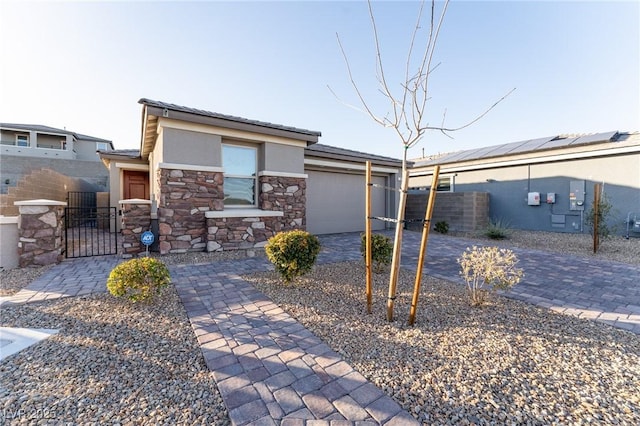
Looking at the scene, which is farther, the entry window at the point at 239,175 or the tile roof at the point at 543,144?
the tile roof at the point at 543,144

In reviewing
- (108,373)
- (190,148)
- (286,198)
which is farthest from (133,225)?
(108,373)

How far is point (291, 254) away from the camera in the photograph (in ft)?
13.6

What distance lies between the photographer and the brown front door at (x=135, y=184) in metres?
10.8

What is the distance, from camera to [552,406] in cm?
185

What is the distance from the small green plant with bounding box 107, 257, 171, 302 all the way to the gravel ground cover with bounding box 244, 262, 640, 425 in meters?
1.60

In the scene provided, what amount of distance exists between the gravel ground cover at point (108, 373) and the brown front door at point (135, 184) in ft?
28.3

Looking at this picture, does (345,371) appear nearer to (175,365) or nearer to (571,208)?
(175,365)

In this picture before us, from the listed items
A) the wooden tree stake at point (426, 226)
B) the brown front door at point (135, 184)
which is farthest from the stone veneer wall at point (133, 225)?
the wooden tree stake at point (426, 226)

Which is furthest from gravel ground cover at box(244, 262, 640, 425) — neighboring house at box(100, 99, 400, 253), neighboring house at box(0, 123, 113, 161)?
neighboring house at box(0, 123, 113, 161)

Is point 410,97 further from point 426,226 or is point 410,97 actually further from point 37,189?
point 37,189

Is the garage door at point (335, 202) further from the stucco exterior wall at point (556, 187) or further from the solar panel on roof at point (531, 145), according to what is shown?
the solar panel on roof at point (531, 145)

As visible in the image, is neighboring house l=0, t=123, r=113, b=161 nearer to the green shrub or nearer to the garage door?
the garage door

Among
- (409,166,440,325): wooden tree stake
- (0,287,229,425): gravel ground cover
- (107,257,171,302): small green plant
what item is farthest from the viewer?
(107,257,171,302): small green plant

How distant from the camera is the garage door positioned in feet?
32.4
